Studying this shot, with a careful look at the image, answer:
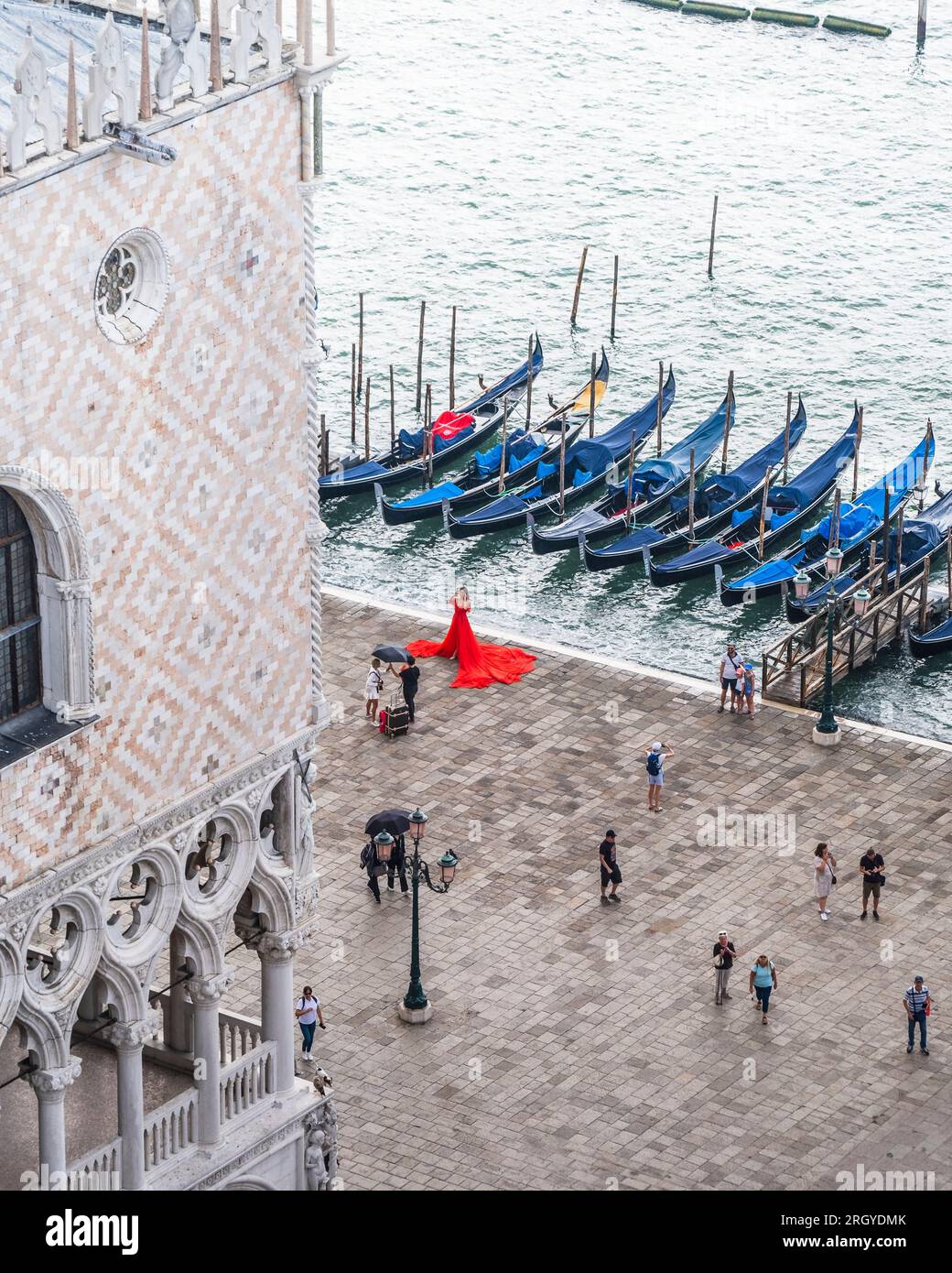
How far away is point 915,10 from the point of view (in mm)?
143250

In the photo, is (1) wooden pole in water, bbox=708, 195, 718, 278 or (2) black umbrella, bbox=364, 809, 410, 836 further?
(1) wooden pole in water, bbox=708, 195, 718, 278

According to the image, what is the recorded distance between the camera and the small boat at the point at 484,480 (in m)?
84.1

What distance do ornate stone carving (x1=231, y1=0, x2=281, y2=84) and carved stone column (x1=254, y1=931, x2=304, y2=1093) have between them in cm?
1238

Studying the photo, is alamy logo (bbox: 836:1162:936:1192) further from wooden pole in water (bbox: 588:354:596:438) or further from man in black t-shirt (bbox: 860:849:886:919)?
wooden pole in water (bbox: 588:354:596:438)

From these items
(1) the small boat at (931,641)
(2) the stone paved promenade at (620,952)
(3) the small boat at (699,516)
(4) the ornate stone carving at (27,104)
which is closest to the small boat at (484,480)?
(3) the small boat at (699,516)

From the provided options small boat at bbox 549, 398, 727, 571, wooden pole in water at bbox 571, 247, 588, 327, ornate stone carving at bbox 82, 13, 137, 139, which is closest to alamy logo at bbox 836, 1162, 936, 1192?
ornate stone carving at bbox 82, 13, 137, 139

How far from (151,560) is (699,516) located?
144 ft

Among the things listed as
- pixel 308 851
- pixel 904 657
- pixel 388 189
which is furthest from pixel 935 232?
pixel 308 851

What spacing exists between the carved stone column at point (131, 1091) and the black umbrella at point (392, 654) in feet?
82.2

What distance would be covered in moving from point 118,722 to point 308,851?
512 cm

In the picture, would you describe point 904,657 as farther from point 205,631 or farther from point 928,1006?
point 205,631

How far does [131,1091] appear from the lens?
42656mm

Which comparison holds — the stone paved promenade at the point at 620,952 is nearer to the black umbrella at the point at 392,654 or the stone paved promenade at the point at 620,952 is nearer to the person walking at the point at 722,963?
the person walking at the point at 722,963
